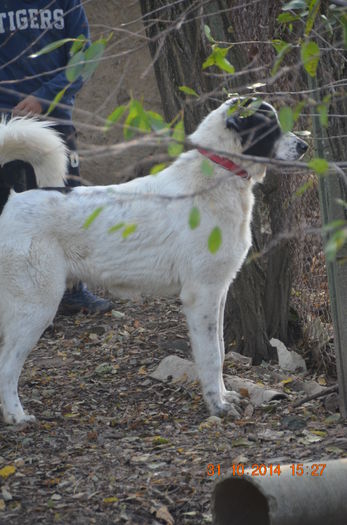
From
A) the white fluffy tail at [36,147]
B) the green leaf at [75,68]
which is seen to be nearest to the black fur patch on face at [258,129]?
the white fluffy tail at [36,147]

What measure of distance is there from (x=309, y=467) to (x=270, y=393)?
155 cm

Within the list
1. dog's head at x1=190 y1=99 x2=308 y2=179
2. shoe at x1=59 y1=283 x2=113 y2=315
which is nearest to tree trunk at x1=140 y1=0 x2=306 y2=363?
dog's head at x1=190 y1=99 x2=308 y2=179

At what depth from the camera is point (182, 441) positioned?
3910 mm

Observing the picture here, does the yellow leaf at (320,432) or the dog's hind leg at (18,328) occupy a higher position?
the dog's hind leg at (18,328)

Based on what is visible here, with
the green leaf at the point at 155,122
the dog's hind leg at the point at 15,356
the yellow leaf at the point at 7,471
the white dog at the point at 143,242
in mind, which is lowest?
the yellow leaf at the point at 7,471

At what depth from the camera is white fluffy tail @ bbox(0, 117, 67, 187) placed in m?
4.36

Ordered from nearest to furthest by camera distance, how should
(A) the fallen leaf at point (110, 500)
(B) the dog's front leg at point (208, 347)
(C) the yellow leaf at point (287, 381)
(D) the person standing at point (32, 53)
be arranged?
(A) the fallen leaf at point (110, 500) → (B) the dog's front leg at point (208, 347) → (C) the yellow leaf at point (287, 381) → (D) the person standing at point (32, 53)

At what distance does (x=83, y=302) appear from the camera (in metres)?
6.10

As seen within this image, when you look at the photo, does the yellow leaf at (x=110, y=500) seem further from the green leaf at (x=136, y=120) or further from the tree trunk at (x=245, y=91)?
the tree trunk at (x=245, y=91)

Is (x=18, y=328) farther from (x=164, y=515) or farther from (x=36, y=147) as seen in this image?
(x=164, y=515)

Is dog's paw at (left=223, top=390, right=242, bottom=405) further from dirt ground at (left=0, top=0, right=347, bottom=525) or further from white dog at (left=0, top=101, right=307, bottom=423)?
dirt ground at (left=0, top=0, right=347, bottom=525)

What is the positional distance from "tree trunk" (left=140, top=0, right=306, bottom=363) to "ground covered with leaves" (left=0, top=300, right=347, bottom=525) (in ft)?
1.16

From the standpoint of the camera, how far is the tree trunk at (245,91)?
4.98 meters

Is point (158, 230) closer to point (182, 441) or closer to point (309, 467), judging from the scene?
point (182, 441)
